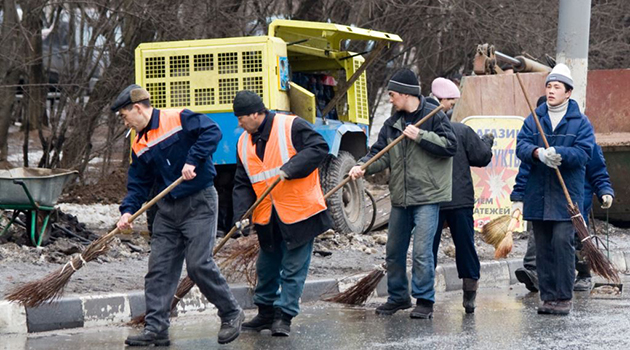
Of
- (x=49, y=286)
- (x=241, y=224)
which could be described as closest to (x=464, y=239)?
(x=241, y=224)

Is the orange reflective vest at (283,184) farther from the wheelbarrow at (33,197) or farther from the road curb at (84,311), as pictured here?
the wheelbarrow at (33,197)

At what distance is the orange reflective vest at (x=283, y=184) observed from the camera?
7.23m

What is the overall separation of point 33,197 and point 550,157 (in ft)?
15.1

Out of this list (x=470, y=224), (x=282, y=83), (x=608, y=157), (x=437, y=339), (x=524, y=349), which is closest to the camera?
(x=524, y=349)

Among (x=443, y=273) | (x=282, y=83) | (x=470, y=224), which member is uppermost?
(x=282, y=83)

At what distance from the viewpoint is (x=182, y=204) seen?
6910 mm

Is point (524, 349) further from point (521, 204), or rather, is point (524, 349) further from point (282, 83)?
point (282, 83)

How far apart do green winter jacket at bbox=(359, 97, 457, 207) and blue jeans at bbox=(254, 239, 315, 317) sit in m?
1.03

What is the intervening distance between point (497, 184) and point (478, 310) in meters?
4.32

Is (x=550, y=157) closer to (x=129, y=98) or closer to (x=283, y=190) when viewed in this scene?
(x=283, y=190)

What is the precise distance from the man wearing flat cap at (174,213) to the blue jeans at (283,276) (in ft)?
1.33

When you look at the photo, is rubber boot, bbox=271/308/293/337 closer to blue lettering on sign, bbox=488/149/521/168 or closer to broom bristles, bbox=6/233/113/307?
broom bristles, bbox=6/233/113/307

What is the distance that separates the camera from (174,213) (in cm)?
693

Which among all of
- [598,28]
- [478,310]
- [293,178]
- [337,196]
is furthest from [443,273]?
[598,28]
